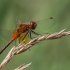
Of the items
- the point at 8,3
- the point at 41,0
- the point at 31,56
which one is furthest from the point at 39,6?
the point at 31,56

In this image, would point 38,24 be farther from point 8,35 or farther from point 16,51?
point 16,51

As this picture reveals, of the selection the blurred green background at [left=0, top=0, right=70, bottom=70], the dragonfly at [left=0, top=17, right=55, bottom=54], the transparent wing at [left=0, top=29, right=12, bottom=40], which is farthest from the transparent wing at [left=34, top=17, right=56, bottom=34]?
the transparent wing at [left=0, top=29, right=12, bottom=40]

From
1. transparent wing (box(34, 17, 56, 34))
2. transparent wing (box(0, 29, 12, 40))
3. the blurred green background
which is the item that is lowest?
the blurred green background

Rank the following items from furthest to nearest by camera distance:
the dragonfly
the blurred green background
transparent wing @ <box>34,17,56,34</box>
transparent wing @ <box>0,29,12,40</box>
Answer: the blurred green background, transparent wing @ <box>34,17,56,34</box>, transparent wing @ <box>0,29,12,40</box>, the dragonfly

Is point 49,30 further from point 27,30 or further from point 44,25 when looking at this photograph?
point 27,30

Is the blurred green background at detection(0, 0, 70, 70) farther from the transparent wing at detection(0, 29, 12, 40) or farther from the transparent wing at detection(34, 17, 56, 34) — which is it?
the transparent wing at detection(0, 29, 12, 40)

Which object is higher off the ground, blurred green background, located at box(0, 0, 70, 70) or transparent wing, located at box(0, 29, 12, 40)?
transparent wing, located at box(0, 29, 12, 40)

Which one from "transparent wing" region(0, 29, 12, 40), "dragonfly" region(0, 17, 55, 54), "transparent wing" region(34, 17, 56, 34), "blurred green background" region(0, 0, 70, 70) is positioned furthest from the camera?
"blurred green background" region(0, 0, 70, 70)

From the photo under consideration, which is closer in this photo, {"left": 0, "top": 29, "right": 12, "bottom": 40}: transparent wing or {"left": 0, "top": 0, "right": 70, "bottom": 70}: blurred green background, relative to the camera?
{"left": 0, "top": 29, "right": 12, "bottom": 40}: transparent wing
